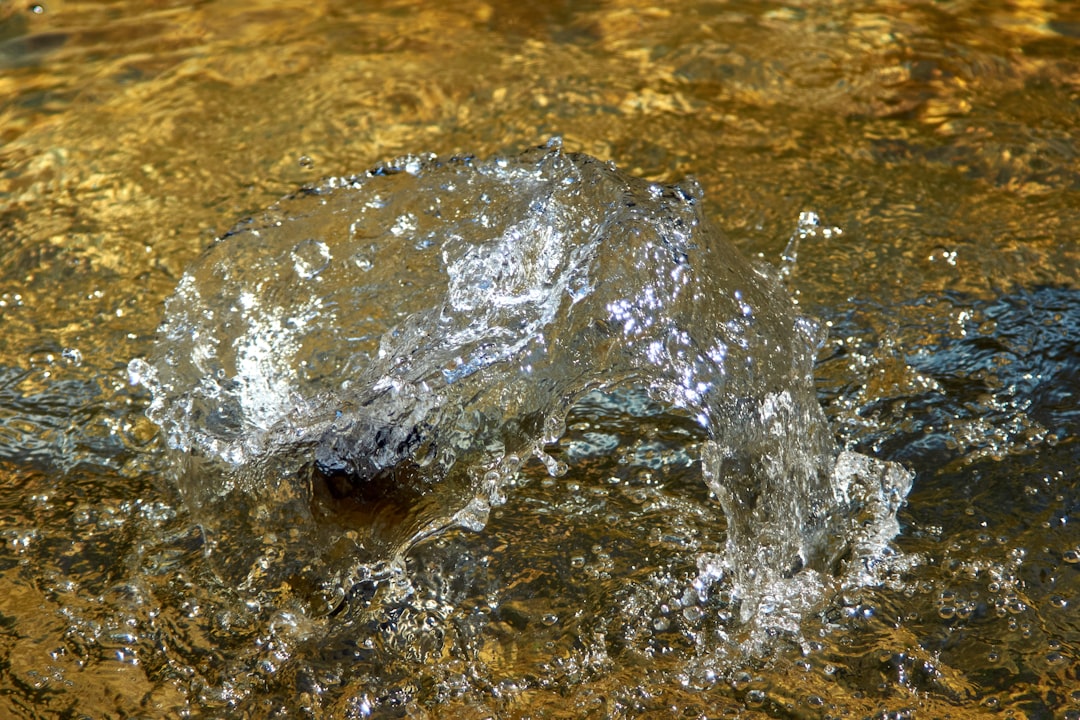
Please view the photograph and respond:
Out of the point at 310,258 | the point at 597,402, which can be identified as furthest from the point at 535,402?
the point at 310,258

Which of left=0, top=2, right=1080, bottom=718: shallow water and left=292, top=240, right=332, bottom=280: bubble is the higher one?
left=292, top=240, right=332, bottom=280: bubble

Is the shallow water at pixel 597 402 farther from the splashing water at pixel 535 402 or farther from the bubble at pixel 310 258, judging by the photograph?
the bubble at pixel 310 258

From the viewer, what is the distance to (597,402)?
225 centimetres

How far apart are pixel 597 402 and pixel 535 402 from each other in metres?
0.28

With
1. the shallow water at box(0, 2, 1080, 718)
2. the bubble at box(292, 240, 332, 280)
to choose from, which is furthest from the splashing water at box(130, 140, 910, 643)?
the bubble at box(292, 240, 332, 280)

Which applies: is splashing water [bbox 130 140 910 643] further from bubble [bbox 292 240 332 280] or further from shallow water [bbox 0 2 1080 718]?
bubble [bbox 292 240 332 280]

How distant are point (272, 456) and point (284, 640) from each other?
1.10 ft

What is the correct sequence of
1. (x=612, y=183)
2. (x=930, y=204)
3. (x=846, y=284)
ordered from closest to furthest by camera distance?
(x=612, y=183) → (x=846, y=284) → (x=930, y=204)

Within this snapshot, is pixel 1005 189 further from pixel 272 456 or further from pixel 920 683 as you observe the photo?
pixel 272 456

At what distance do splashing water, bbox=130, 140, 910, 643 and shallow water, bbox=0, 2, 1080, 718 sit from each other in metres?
0.06

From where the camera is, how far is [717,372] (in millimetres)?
1974

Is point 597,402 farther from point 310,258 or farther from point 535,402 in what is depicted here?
point 310,258

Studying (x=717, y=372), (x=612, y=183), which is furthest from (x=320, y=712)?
(x=612, y=183)

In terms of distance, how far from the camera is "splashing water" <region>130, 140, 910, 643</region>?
1.90 m
